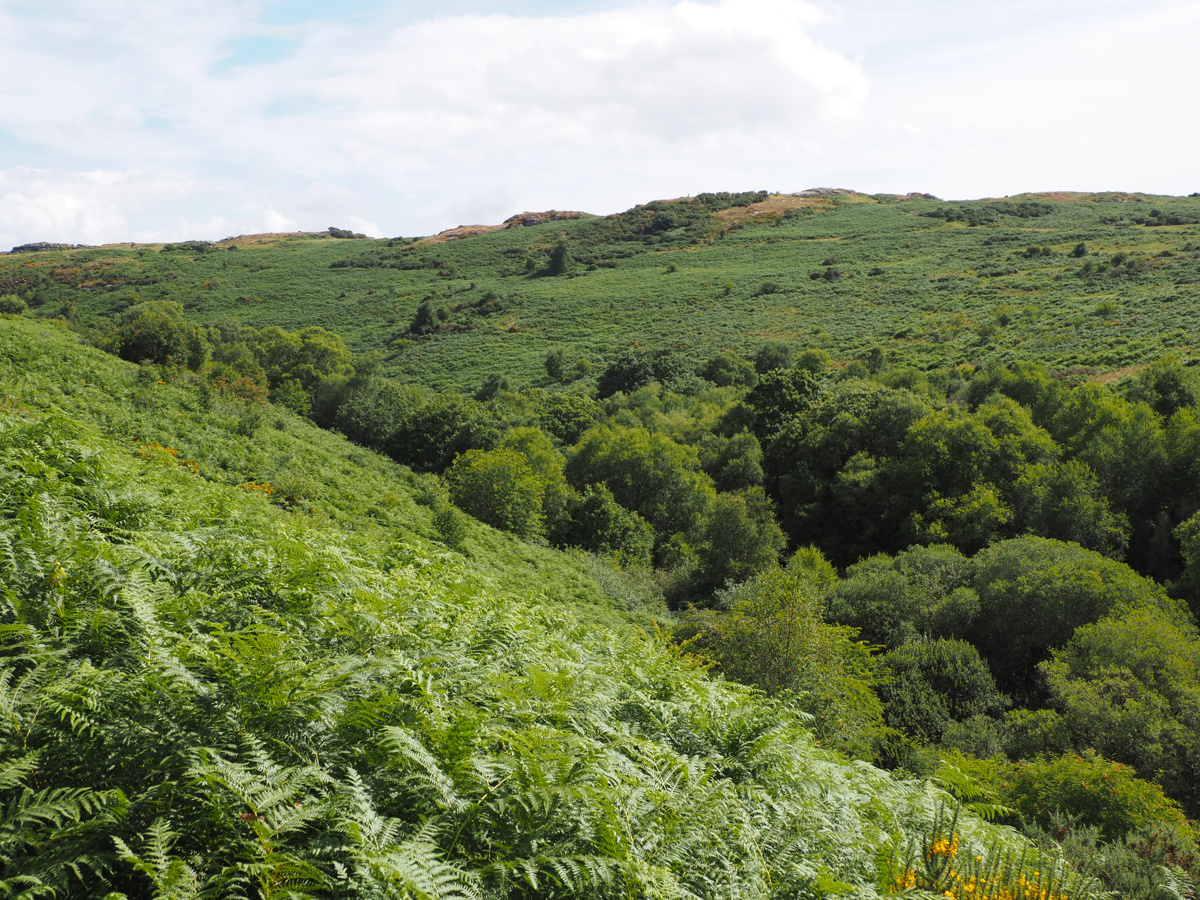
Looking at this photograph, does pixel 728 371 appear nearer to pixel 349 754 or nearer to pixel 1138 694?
pixel 1138 694

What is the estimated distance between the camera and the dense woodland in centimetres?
312

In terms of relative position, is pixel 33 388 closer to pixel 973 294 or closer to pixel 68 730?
pixel 68 730

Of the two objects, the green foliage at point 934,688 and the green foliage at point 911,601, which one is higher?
the green foliage at point 911,601

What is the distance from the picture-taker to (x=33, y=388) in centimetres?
1528

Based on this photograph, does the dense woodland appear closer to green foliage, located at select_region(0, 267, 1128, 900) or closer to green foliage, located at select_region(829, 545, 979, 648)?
green foliage, located at select_region(0, 267, 1128, 900)

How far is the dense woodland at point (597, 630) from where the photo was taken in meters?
3.12

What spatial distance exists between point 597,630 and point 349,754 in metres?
6.89

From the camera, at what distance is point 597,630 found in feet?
33.5

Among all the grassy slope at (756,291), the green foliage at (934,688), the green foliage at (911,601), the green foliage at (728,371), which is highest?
the grassy slope at (756,291)

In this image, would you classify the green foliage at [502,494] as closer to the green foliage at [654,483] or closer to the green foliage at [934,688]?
the green foliage at [654,483]

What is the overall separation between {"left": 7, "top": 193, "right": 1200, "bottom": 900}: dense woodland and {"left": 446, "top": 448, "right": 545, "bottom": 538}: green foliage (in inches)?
6.9

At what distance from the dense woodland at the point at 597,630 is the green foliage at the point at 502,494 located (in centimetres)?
18

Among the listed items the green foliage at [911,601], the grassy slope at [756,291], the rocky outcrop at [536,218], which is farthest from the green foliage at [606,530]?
the rocky outcrop at [536,218]

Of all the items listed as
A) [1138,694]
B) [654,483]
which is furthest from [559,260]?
[1138,694]
